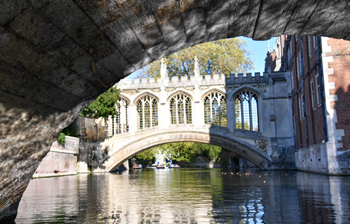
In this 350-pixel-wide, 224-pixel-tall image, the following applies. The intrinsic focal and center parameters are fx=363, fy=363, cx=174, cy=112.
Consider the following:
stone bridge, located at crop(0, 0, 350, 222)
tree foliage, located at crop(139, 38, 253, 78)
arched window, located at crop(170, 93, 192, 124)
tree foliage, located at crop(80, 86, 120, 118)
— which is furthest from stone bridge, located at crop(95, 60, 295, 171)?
stone bridge, located at crop(0, 0, 350, 222)

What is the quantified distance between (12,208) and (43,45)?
2.78 m

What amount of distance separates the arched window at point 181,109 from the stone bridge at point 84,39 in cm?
2386

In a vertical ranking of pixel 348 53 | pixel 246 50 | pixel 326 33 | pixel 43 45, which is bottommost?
pixel 43 45

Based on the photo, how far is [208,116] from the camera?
27844 millimetres

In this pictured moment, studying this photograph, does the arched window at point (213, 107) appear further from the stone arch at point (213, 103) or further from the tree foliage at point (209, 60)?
the tree foliage at point (209, 60)

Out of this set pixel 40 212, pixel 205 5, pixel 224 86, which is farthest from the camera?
pixel 224 86

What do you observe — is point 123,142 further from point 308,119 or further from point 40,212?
point 40,212

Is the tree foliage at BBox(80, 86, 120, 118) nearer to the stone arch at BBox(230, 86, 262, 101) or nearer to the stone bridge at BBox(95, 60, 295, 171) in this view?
the stone bridge at BBox(95, 60, 295, 171)

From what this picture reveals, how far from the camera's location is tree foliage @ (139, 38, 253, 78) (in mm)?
35000

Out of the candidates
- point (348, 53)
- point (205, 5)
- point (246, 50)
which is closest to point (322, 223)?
point (205, 5)

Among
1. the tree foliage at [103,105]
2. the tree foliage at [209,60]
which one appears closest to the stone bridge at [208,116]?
the tree foliage at [103,105]

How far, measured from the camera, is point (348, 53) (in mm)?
14320

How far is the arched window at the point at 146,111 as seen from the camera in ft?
93.2

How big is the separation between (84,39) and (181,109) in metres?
26.6
